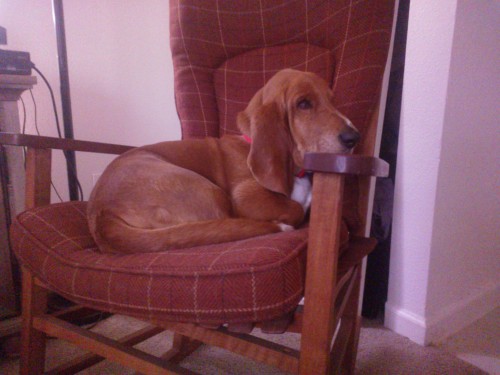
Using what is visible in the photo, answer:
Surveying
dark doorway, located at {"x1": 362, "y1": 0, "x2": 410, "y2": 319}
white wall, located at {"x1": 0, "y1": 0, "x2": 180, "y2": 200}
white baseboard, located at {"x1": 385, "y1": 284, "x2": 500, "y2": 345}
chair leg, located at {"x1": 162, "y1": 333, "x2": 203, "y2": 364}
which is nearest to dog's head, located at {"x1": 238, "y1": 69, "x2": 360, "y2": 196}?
dark doorway, located at {"x1": 362, "y1": 0, "x2": 410, "y2": 319}

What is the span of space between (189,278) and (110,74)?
69.5 inches

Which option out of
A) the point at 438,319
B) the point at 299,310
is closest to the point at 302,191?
the point at 299,310

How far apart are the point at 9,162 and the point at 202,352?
0.99 meters

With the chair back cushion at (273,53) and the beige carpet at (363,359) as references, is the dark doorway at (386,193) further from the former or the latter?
the chair back cushion at (273,53)

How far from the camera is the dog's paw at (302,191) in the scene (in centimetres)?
90

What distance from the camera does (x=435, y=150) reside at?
3.84 ft

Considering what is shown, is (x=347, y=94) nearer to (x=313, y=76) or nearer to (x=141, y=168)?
(x=313, y=76)

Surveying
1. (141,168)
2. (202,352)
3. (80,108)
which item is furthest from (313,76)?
(80,108)

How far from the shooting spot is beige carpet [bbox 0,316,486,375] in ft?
3.63

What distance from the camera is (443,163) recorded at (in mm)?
1182

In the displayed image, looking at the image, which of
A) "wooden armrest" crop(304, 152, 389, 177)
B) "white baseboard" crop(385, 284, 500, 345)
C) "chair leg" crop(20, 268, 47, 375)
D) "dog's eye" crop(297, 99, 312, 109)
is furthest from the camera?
"white baseboard" crop(385, 284, 500, 345)

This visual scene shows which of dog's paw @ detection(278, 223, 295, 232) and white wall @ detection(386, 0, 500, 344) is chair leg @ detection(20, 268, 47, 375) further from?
white wall @ detection(386, 0, 500, 344)

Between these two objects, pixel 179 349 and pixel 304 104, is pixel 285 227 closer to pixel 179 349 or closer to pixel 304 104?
pixel 304 104

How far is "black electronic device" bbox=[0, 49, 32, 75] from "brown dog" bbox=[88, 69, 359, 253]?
64 cm
